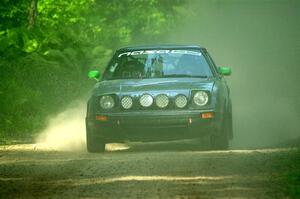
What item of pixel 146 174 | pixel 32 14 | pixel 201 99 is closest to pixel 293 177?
pixel 146 174

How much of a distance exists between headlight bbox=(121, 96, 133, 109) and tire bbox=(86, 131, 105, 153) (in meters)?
0.65

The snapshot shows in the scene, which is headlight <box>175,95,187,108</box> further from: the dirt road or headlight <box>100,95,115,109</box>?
headlight <box>100,95,115,109</box>

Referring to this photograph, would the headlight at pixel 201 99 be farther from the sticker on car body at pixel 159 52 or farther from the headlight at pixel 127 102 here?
the sticker on car body at pixel 159 52

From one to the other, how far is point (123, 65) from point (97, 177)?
14.4 feet

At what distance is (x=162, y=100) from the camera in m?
13.1

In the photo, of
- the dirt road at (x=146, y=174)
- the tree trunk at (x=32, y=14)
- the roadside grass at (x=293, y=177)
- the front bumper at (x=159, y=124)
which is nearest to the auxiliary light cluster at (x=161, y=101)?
the front bumper at (x=159, y=124)

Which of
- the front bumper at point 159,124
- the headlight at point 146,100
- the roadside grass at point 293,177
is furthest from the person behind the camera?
the headlight at point 146,100

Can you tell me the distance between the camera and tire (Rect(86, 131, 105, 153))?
1344cm

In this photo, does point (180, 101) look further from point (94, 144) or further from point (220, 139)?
point (94, 144)

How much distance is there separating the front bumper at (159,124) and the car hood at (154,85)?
368mm

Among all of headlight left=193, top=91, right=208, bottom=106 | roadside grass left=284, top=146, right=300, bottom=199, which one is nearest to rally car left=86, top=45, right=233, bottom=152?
headlight left=193, top=91, right=208, bottom=106

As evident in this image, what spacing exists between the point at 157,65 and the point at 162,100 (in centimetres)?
134

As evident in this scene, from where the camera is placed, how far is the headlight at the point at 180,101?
516 inches

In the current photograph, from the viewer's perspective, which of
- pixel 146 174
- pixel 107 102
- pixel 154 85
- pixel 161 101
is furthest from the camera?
pixel 154 85
